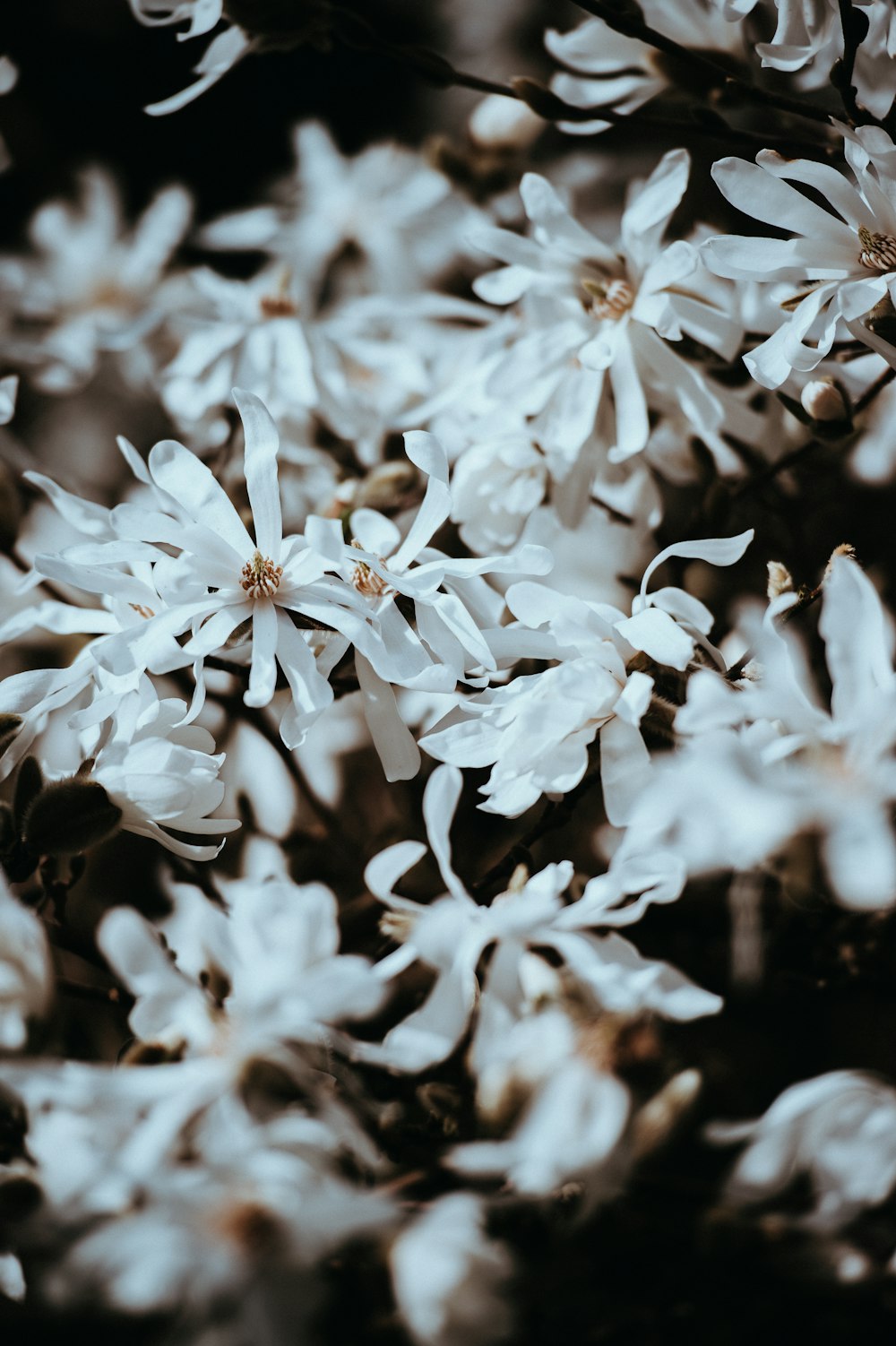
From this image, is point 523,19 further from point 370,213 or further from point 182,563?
point 182,563

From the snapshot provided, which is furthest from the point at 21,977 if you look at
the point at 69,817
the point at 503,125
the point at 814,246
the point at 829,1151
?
the point at 503,125

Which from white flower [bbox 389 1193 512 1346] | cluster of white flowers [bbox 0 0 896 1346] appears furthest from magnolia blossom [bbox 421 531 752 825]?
white flower [bbox 389 1193 512 1346]

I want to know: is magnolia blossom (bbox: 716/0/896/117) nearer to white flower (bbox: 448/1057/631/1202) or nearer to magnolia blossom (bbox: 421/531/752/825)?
magnolia blossom (bbox: 421/531/752/825)

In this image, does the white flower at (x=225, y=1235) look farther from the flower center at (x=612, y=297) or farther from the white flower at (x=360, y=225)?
the white flower at (x=360, y=225)

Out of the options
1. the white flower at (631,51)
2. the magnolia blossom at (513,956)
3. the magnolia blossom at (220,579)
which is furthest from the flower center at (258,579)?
the white flower at (631,51)

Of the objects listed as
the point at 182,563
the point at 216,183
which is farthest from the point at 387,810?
the point at 216,183

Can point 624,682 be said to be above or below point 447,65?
below
